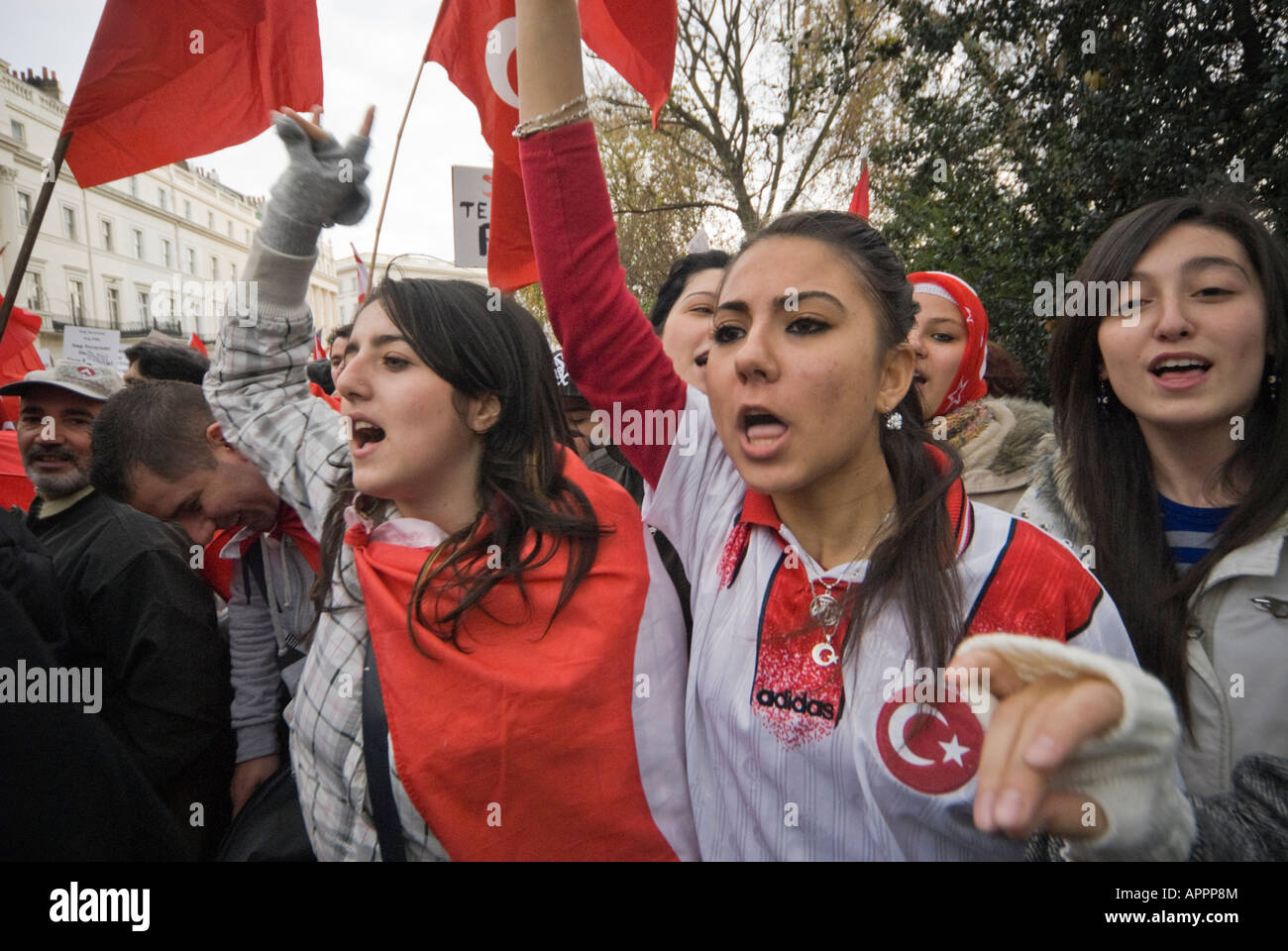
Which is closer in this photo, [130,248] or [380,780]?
[380,780]

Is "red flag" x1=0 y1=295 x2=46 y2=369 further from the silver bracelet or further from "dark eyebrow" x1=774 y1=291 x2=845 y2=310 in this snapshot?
"dark eyebrow" x1=774 y1=291 x2=845 y2=310

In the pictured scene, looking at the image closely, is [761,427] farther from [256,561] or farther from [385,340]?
[256,561]

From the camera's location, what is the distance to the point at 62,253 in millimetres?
20156

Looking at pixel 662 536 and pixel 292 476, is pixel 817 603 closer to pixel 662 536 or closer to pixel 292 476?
pixel 662 536

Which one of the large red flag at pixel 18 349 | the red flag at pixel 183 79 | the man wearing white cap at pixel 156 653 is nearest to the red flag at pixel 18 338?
the large red flag at pixel 18 349

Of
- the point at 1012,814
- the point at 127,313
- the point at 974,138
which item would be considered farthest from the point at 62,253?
the point at 1012,814

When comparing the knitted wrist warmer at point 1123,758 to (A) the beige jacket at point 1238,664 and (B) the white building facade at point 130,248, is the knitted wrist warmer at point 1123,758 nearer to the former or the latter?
(A) the beige jacket at point 1238,664

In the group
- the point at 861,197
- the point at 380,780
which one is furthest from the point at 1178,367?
the point at 861,197

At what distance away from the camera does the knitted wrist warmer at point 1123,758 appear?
2.52ft

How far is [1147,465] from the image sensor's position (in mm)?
1708

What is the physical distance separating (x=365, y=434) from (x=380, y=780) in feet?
2.10

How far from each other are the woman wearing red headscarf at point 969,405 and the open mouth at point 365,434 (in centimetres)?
157

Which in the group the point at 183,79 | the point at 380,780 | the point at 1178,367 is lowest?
the point at 380,780
